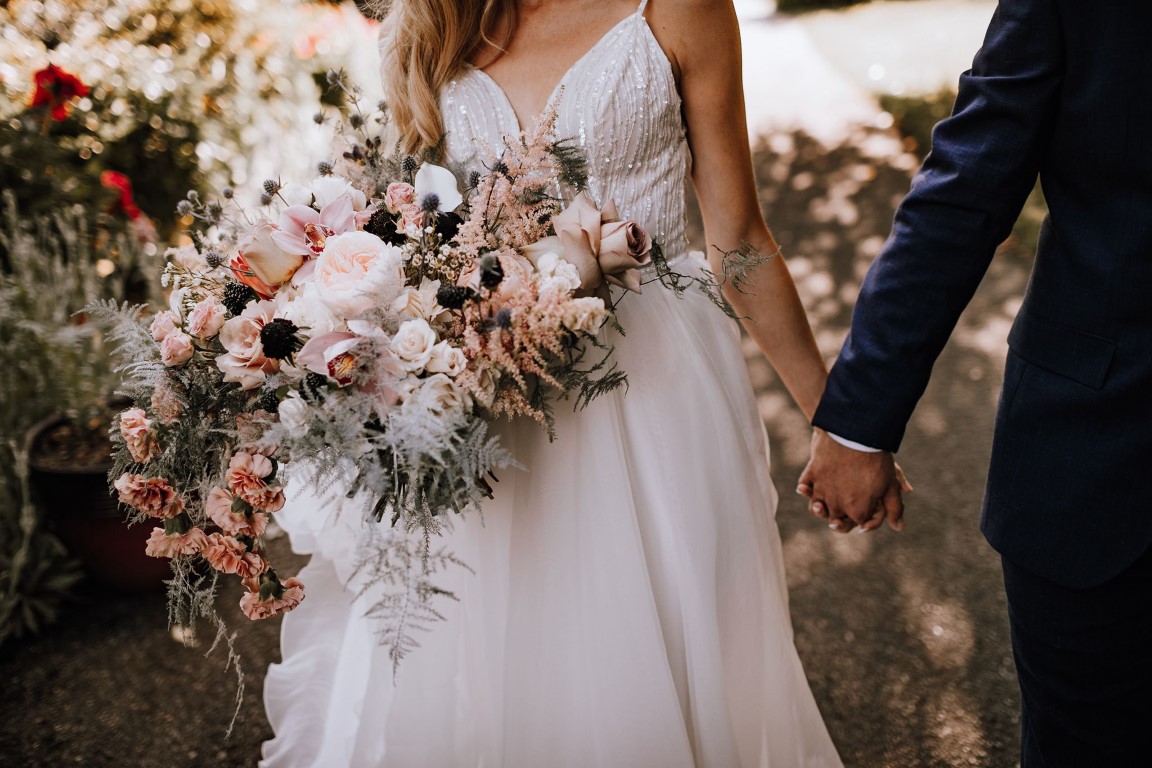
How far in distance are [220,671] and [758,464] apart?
6.96 ft

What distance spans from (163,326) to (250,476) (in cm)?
34

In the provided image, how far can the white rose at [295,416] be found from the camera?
137cm

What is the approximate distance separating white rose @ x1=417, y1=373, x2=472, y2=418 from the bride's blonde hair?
850 mm

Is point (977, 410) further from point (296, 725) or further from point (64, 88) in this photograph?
point (64, 88)

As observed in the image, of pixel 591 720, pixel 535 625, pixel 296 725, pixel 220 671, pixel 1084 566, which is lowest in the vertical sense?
pixel 220 671

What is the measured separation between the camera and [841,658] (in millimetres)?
2973

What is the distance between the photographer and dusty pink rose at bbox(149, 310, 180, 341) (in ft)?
5.07

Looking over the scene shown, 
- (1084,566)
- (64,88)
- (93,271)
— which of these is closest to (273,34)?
(64,88)

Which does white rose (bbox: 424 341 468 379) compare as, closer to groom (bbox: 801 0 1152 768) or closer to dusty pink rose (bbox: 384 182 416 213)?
dusty pink rose (bbox: 384 182 416 213)

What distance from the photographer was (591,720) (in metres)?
1.85

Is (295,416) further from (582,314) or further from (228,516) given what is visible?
(582,314)

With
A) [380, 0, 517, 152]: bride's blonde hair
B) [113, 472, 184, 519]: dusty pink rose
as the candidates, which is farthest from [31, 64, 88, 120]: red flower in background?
[113, 472, 184, 519]: dusty pink rose

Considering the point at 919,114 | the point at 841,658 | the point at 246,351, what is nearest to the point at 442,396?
the point at 246,351

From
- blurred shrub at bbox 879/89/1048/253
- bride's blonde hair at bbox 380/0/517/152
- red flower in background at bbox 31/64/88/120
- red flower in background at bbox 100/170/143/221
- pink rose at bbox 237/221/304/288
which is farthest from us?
blurred shrub at bbox 879/89/1048/253
